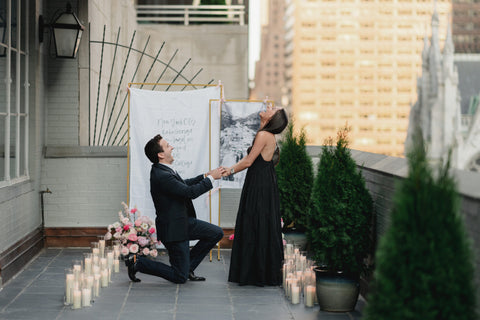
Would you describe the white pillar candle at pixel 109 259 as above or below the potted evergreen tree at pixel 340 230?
below

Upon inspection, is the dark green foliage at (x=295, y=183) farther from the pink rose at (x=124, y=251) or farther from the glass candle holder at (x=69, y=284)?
the glass candle holder at (x=69, y=284)

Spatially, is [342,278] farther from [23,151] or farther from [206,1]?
[206,1]

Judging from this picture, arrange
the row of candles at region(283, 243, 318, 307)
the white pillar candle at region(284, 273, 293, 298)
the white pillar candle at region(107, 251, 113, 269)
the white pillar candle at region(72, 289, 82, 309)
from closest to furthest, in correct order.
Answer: the white pillar candle at region(72, 289, 82, 309) < the row of candles at region(283, 243, 318, 307) < the white pillar candle at region(284, 273, 293, 298) < the white pillar candle at region(107, 251, 113, 269)

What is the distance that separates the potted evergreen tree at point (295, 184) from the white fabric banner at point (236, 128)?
0.66 metres

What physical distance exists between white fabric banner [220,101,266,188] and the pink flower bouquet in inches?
50.9

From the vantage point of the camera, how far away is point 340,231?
20.7 ft

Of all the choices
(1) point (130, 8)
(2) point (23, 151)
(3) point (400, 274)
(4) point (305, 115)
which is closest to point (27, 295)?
(2) point (23, 151)

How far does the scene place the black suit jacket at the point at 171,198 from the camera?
Answer: 24.4 ft

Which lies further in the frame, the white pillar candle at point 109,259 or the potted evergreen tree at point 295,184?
the potted evergreen tree at point 295,184

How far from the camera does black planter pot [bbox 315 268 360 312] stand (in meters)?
6.36

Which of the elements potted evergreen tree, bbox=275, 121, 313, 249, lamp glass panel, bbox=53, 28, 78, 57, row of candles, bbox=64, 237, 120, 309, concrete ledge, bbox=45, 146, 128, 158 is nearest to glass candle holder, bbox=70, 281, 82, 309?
row of candles, bbox=64, 237, 120, 309

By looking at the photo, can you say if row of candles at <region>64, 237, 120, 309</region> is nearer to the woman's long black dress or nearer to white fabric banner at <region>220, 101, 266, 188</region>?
the woman's long black dress

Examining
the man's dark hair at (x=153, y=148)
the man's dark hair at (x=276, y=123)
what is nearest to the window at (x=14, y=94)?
the man's dark hair at (x=153, y=148)

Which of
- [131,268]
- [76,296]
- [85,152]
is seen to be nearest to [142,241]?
[131,268]
